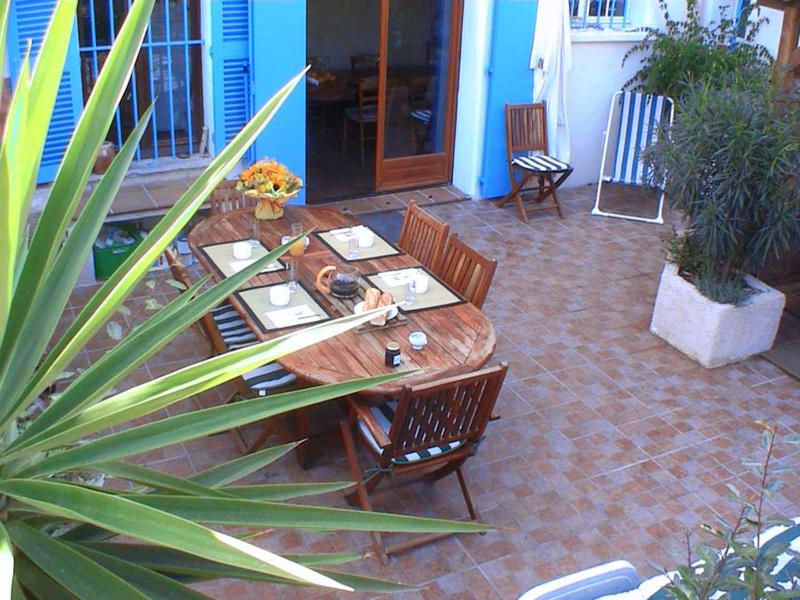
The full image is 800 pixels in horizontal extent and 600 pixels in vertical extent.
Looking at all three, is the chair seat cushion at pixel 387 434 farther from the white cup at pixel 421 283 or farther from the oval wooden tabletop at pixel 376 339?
the white cup at pixel 421 283

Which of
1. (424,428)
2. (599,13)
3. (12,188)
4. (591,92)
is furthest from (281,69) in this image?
A: (12,188)

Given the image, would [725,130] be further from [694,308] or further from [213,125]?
[213,125]

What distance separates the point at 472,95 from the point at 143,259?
6838 millimetres

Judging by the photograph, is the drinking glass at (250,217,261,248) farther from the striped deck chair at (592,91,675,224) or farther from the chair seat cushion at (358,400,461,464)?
the striped deck chair at (592,91,675,224)

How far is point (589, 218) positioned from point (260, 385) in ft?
15.0

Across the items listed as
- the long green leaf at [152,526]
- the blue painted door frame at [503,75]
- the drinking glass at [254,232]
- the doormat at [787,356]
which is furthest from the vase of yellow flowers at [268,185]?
the long green leaf at [152,526]

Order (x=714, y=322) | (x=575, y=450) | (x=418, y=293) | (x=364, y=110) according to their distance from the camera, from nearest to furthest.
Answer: (x=418, y=293) → (x=575, y=450) → (x=714, y=322) → (x=364, y=110)

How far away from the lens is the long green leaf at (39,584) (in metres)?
1.94

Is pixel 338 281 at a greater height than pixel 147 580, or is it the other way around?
pixel 147 580

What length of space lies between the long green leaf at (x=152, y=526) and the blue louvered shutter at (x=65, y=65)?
506cm

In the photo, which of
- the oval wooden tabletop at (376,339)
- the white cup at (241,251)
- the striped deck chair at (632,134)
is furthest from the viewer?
the striped deck chair at (632,134)

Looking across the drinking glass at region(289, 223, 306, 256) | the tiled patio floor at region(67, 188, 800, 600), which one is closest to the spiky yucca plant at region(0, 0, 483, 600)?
the tiled patio floor at region(67, 188, 800, 600)

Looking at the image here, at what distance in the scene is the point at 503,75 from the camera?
8.20m

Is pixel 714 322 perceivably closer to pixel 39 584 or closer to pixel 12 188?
pixel 39 584
